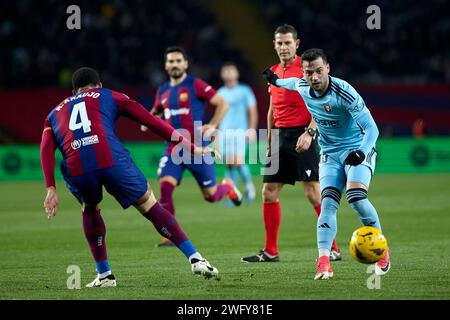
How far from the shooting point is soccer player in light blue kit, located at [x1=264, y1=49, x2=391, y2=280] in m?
8.71

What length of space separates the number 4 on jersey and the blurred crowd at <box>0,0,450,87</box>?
19.9 m

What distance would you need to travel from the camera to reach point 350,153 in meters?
8.54

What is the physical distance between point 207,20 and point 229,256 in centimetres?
2102

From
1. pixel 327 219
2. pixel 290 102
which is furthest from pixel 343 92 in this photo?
pixel 290 102

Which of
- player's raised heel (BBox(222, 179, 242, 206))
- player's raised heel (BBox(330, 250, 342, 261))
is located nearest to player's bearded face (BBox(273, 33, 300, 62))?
player's raised heel (BBox(330, 250, 342, 261))

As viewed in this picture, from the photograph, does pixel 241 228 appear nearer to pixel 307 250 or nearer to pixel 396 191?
pixel 307 250

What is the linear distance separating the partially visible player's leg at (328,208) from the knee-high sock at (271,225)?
164 centimetres

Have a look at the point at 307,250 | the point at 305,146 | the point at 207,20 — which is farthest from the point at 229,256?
the point at 207,20

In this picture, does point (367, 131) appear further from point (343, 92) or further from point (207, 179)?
point (207, 179)

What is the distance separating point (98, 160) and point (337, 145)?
7.78 ft

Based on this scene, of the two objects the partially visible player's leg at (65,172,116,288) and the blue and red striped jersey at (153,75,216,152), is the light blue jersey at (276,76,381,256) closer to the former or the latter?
the partially visible player's leg at (65,172,116,288)

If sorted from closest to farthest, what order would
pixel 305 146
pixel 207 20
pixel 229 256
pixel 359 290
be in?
pixel 359 290 → pixel 305 146 → pixel 229 256 → pixel 207 20

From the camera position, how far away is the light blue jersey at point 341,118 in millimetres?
8719
